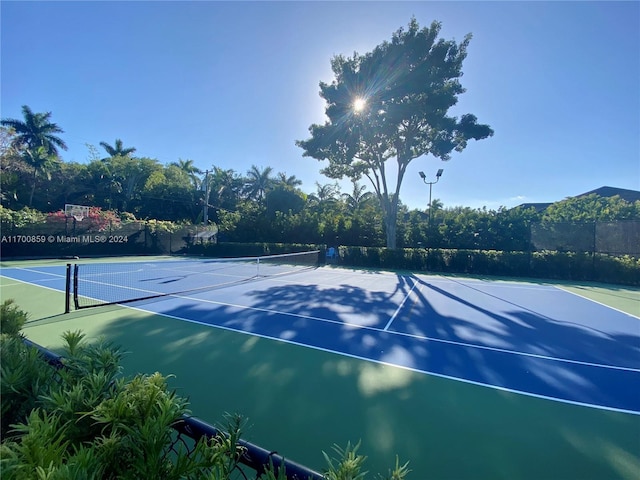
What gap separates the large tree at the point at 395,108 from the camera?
16.3 meters

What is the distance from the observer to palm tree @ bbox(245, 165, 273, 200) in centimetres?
4125

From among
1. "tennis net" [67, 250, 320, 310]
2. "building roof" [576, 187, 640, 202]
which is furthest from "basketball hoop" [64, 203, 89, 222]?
"building roof" [576, 187, 640, 202]

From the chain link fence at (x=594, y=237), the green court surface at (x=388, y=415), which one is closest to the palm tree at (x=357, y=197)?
the chain link fence at (x=594, y=237)

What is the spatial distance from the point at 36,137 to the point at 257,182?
24.1 metres

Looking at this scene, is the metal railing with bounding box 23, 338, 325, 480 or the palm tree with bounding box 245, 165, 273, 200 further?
the palm tree with bounding box 245, 165, 273, 200

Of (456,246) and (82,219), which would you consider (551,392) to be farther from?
(82,219)

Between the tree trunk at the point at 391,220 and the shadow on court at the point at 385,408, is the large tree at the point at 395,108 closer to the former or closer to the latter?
the tree trunk at the point at 391,220

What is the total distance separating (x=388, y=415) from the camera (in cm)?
324

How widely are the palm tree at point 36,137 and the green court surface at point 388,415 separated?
111 ft

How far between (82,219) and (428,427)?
2779cm

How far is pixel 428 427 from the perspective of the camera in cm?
306

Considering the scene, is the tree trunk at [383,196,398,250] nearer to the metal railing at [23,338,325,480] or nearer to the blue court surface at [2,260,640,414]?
the blue court surface at [2,260,640,414]

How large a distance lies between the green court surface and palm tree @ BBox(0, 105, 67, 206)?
3384 cm

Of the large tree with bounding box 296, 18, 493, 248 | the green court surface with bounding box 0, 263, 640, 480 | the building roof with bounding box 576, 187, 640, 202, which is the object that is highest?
the large tree with bounding box 296, 18, 493, 248
